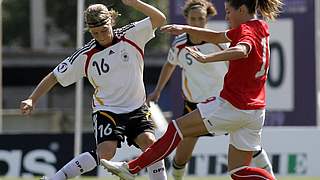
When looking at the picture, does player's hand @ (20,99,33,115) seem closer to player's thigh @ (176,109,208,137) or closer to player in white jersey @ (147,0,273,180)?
player's thigh @ (176,109,208,137)

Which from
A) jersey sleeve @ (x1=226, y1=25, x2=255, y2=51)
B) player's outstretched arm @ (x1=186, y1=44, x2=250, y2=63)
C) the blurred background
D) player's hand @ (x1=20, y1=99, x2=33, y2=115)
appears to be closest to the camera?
player's outstretched arm @ (x1=186, y1=44, x2=250, y2=63)

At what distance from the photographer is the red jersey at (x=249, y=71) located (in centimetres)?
823

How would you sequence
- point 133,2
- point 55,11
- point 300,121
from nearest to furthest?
point 133,2 < point 300,121 < point 55,11

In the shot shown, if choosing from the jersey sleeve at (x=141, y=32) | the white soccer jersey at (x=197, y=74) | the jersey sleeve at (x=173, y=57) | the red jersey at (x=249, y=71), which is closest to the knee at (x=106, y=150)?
the jersey sleeve at (x=141, y=32)

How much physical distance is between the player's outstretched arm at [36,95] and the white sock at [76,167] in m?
0.57

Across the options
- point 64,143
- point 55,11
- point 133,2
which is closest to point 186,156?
point 133,2

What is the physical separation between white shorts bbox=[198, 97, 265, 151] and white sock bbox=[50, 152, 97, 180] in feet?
4.35

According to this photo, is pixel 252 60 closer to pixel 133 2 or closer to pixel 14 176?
pixel 133 2

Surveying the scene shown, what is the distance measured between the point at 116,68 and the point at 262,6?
152 cm

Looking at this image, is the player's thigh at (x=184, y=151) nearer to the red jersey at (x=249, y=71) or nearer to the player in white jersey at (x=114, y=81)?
the player in white jersey at (x=114, y=81)

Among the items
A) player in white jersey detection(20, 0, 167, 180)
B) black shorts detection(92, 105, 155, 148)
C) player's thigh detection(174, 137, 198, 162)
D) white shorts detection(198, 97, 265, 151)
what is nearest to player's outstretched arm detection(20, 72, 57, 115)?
player in white jersey detection(20, 0, 167, 180)

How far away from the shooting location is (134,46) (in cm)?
945

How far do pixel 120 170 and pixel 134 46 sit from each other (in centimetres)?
146

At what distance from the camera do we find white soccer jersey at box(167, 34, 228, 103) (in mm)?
11203
